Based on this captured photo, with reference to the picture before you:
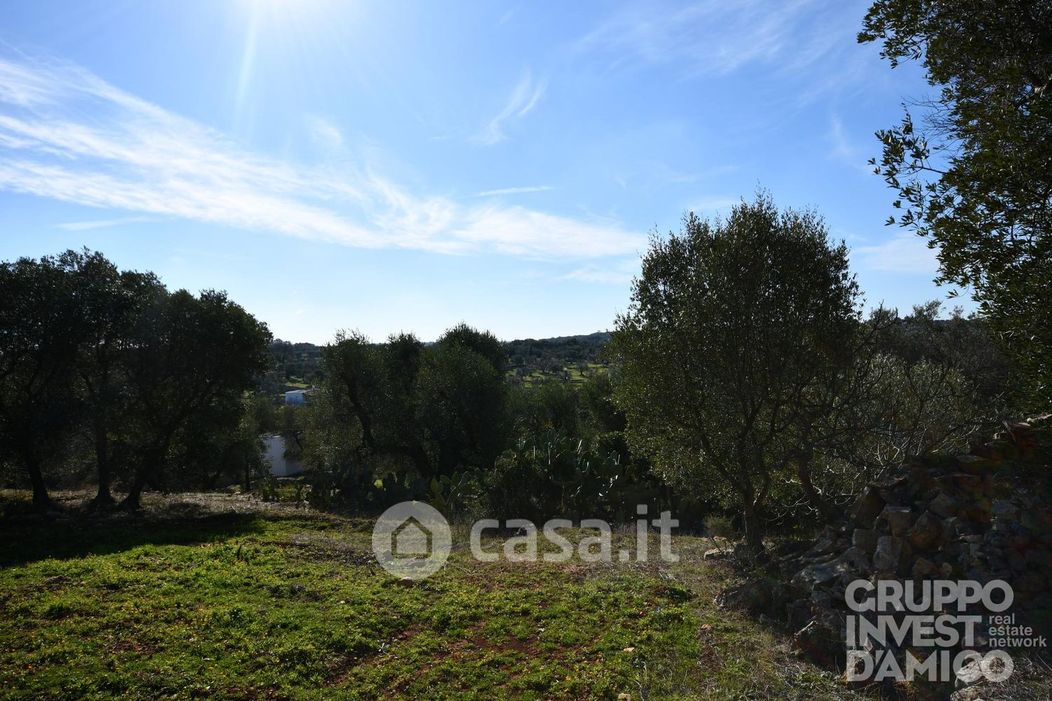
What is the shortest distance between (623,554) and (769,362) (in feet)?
19.1

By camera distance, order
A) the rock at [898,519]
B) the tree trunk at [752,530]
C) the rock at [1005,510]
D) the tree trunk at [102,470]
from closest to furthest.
Answer: the rock at [1005,510] → the rock at [898,519] → the tree trunk at [752,530] → the tree trunk at [102,470]

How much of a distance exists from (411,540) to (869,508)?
431 inches

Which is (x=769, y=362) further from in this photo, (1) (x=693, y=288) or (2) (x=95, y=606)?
(2) (x=95, y=606)

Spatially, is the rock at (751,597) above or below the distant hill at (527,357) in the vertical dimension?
below

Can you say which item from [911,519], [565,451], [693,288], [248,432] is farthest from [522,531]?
[248,432]

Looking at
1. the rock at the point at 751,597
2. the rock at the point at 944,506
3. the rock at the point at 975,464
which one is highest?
the rock at the point at 975,464

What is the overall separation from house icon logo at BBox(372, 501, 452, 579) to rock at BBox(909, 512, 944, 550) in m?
8.46

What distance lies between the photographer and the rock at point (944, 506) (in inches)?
322

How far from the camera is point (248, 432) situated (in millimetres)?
33219

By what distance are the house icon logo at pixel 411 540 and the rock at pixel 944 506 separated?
8809 millimetres

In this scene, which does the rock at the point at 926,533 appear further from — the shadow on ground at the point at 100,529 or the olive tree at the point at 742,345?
the shadow on ground at the point at 100,529

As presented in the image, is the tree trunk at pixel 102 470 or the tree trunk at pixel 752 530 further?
the tree trunk at pixel 102 470

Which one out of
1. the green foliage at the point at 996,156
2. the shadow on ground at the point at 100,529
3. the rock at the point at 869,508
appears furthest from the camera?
the shadow on ground at the point at 100,529

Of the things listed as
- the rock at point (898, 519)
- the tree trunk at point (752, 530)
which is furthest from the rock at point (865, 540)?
the tree trunk at point (752, 530)
